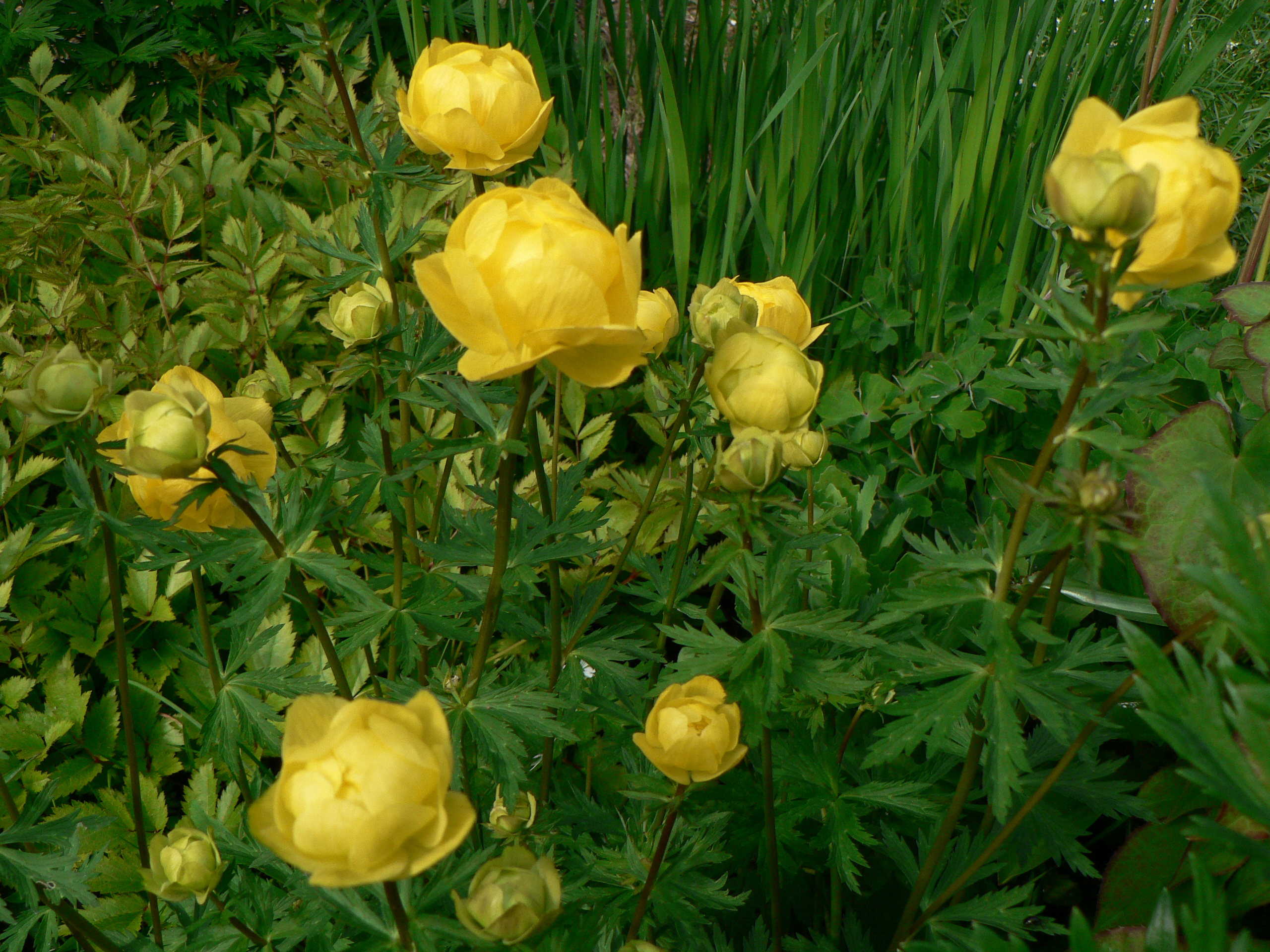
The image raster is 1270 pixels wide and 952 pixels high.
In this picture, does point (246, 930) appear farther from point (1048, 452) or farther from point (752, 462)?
point (1048, 452)

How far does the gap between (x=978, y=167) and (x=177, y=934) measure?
1.60 metres

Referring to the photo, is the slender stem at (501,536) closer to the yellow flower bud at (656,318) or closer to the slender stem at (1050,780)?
the yellow flower bud at (656,318)

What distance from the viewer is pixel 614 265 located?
0.58 metres

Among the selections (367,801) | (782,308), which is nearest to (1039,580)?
(782,308)

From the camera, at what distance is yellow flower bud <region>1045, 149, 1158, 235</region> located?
49 cm

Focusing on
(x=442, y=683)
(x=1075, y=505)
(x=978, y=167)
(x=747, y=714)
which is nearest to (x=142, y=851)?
→ (x=442, y=683)

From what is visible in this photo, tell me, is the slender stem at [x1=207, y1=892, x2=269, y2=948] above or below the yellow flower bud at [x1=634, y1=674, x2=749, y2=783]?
below

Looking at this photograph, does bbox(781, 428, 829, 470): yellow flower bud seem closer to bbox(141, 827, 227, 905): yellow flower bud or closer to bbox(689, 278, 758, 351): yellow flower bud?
bbox(689, 278, 758, 351): yellow flower bud

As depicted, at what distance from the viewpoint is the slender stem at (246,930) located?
Answer: 727 mm

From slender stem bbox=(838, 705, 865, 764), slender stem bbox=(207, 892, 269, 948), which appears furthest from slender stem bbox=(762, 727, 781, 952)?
slender stem bbox=(207, 892, 269, 948)

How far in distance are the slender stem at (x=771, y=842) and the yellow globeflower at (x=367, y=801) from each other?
1.19ft

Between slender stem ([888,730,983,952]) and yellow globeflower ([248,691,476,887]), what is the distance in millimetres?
417

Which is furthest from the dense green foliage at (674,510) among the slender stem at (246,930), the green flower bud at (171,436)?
the green flower bud at (171,436)

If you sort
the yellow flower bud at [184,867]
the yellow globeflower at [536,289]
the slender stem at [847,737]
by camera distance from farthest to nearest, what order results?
1. the slender stem at [847,737]
2. the yellow flower bud at [184,867]
3. the yellow globeflower at [536,289]
